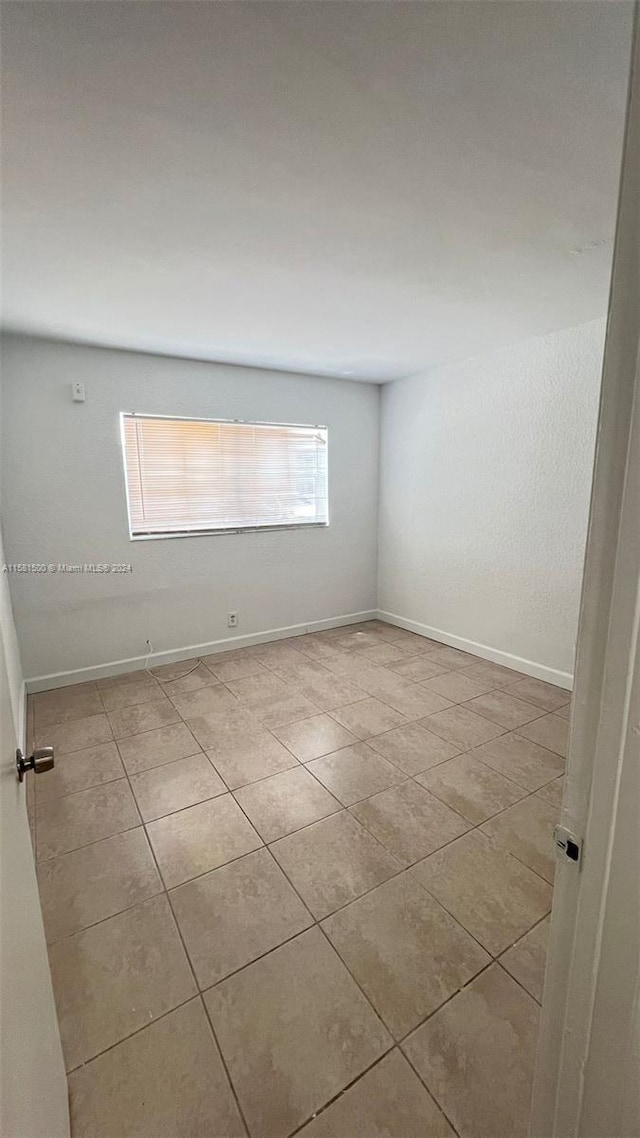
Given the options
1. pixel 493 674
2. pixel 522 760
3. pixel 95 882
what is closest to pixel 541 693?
pixel 493 674

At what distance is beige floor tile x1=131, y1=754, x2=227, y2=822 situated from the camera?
2.05 meters

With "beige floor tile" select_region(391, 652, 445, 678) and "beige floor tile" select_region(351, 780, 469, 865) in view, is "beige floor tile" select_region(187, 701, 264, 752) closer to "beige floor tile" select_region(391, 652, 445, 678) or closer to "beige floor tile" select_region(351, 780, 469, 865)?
"beige floor tile" select_region(351, 780, 469, 865)

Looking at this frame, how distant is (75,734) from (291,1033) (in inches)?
77.5

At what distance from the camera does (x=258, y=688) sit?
3199mm

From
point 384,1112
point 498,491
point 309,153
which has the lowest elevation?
point 384,1112

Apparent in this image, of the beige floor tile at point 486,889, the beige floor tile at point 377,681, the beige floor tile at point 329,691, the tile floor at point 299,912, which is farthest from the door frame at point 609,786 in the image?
the beige floor tile at point 377,681

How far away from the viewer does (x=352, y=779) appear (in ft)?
7.23

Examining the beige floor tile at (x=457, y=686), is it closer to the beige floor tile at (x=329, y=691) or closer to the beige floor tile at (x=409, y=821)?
the beige floor tile at (x=329, y=691)

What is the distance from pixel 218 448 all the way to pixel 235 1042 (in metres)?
3.34

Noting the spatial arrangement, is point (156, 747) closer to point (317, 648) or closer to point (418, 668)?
point (317, 648)

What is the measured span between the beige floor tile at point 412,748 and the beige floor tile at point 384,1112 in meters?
1.19

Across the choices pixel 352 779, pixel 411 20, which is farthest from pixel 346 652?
pixel 411 20

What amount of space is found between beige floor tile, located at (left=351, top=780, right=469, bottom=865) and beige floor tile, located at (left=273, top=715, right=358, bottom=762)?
1.47ft

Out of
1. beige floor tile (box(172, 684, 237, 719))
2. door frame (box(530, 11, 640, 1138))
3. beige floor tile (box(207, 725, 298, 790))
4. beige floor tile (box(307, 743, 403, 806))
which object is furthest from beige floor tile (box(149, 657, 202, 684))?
door frame (box(530, 11, 640, 1138))
